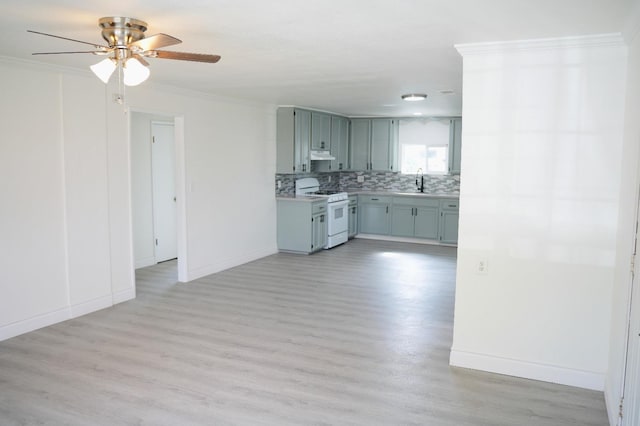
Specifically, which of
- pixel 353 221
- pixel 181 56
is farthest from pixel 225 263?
pixel 181 56

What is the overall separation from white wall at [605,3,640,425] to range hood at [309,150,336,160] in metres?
5.54

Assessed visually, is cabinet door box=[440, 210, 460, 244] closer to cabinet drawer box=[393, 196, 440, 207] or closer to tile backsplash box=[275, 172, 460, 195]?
cabinet drawer box=[393, 196, 440, 207]

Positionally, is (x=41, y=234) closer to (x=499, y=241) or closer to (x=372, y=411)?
(x=372, y=411)

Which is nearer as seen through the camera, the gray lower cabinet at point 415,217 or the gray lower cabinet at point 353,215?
the gray lower cabinet at point 415,217

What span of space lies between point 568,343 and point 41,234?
4.31 meters

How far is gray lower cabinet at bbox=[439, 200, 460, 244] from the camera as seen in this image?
853 centimetres

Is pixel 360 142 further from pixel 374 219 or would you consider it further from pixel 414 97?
pixel 414 97

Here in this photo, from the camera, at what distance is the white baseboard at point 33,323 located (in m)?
4.12

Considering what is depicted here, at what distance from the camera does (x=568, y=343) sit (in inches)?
132

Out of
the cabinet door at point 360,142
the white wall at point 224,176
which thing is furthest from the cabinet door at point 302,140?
the cabinet door at point 360,142

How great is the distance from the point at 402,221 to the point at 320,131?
219 cm

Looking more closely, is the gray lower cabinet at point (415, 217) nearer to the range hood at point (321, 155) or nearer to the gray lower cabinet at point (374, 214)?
the gray lower cabinet at point (374, 214)

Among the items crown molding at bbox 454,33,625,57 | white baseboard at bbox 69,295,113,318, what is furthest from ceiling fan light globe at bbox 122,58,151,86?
white baseboard at bbox 69,295,113,318

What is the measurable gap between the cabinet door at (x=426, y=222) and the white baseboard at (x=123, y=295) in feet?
16.9
